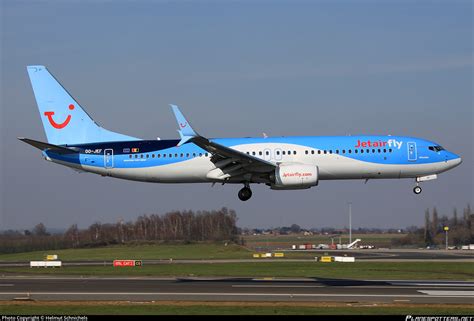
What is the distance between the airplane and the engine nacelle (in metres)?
0.02

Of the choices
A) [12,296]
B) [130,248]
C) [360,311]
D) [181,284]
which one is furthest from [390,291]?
[130,248]

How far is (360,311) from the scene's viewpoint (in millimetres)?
29594

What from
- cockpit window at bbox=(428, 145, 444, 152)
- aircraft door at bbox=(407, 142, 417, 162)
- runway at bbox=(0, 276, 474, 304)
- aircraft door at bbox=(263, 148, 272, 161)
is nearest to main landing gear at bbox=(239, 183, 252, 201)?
aircraft door at bbox=(263, 148, 272, 161)

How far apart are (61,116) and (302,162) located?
19.4 metres

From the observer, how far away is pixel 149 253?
77.1 metres

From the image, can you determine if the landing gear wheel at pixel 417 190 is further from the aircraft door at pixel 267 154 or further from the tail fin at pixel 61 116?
the tail fin at pixel 61 116

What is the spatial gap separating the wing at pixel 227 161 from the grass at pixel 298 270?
653 cm

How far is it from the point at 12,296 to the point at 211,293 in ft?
A: 30.4

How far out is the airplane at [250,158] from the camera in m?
53.9

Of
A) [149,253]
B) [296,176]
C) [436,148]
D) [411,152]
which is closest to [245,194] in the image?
[296,176]

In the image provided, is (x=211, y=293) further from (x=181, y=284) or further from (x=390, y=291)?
(x=390, y=291)

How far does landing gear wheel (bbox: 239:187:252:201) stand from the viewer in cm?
5612

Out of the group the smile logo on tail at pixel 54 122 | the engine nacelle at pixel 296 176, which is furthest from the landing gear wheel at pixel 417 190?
the smile logo on tail at pixel 54 122

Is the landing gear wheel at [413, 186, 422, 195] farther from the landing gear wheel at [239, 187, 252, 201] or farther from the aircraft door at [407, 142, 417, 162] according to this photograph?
the landing gear wheel at [239, 187, 252, 201]
